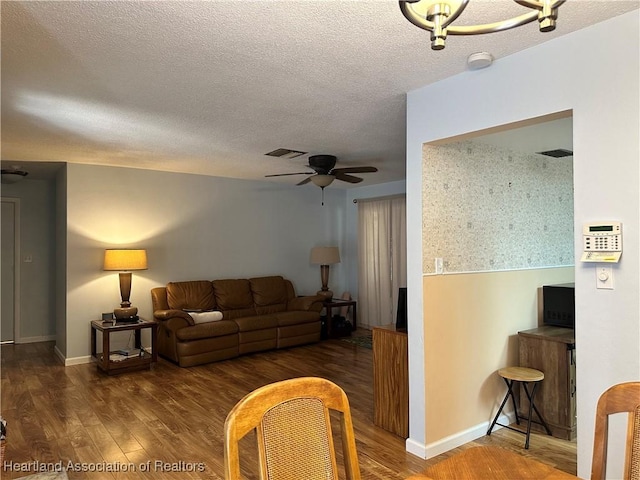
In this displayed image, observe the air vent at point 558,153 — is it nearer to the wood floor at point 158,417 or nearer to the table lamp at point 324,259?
the wood floor at point 158,417

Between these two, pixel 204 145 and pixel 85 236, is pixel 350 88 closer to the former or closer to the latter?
pixel 204 145

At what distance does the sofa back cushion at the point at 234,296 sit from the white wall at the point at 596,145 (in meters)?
4.61

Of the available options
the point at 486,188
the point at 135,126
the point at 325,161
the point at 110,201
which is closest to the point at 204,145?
the point at 135,126

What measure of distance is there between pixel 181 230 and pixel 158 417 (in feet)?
10.1

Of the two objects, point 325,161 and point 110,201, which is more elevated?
point 325,161

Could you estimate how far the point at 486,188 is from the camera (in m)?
3.48

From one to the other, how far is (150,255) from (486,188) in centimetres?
438

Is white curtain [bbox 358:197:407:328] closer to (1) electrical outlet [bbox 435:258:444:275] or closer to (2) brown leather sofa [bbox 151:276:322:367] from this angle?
(2) brown leather sofa [bbox 151:276:322:367]

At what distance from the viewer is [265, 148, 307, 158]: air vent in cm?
474

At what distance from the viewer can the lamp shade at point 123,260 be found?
5.19 meters

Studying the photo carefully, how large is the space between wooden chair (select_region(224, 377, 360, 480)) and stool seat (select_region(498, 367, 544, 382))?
2307 mm

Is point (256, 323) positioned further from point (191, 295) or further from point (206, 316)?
point (191, 295)

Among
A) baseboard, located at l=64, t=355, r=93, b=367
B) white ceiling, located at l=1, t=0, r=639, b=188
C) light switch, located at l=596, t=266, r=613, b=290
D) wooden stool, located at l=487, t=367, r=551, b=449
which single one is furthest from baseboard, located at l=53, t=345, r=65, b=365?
light switch, located at l=596, t=266, r=613, b=290

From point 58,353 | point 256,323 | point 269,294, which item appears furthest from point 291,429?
point 58,353
